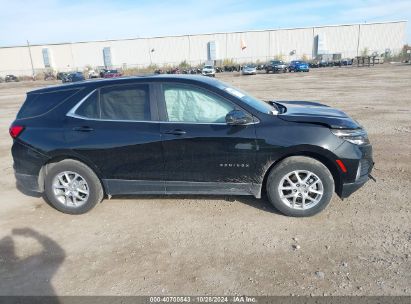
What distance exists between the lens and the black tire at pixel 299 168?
3947 millimetres

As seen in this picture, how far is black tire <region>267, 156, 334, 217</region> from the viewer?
155 inches

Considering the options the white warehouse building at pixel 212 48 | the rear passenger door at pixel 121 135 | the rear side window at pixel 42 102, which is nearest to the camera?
the rear passenger door at pixel 121 135

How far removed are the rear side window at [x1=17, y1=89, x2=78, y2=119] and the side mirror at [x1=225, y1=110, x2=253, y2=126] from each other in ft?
6.85

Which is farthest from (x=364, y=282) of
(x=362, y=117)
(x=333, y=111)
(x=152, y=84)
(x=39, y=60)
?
(x=39, y=60)

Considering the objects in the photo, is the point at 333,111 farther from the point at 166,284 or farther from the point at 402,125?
the point at 402,125

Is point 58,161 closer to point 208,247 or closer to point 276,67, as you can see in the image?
point 208,247

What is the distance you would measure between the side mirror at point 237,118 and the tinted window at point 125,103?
1.03m

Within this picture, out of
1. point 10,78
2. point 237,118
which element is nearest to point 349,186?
point 237,118

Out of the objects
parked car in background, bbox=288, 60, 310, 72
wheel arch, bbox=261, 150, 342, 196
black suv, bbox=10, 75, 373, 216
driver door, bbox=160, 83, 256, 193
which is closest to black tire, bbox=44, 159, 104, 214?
black suv, bbox=10, 75, 373, 216

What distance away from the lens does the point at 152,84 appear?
4.19 m

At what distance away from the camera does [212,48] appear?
241ft

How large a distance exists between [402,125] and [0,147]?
415 inches

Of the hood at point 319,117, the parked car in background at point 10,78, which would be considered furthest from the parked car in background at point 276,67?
the parked car in background at point 10,78

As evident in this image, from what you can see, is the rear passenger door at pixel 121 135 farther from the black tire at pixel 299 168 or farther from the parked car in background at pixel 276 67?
the parked car in background at pixel 276 67
